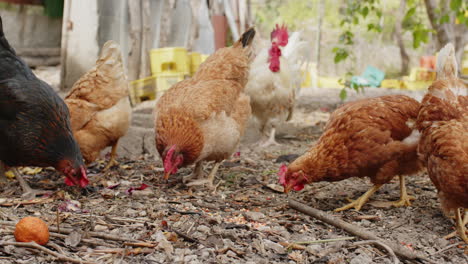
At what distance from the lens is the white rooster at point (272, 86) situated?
528 cm

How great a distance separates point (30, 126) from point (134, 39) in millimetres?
4328

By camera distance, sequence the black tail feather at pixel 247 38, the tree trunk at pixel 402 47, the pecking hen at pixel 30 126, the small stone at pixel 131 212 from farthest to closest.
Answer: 1. the tree trunk at pixel 402 47
2. the black tail feather at pixel 247 38
3. the pecking hen at pixel 30 126
4. the small stone at pixel 131 212

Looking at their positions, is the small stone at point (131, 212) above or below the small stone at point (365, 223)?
below

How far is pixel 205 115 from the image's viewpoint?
3.21 meters

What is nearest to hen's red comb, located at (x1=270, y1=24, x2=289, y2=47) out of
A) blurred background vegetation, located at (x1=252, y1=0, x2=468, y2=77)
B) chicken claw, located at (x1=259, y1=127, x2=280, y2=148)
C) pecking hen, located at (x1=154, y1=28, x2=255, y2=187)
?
chicken claw, located at (x1=259, y1=127, x2=280, y2=148)

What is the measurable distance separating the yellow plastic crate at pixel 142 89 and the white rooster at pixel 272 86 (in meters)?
2.15

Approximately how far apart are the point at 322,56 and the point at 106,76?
12394mm

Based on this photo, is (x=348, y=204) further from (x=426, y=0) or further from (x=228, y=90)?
(x=426, y=0)

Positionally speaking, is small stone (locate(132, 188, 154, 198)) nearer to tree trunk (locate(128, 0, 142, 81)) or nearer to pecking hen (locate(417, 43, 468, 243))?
pecking hen (locate(417, 43, 468, 243))

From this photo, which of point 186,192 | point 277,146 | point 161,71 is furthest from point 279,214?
point 161,71

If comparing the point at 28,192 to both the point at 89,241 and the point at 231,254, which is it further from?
the point at 231,254

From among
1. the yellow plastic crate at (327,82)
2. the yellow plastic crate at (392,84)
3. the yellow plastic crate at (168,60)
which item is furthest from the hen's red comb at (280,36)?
the yellow plastic crate at (392,84)

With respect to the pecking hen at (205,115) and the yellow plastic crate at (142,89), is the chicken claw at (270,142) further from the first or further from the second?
the yellow plastic crate at (142,89)

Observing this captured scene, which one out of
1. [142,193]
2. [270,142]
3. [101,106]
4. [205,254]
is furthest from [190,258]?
[270,142]
